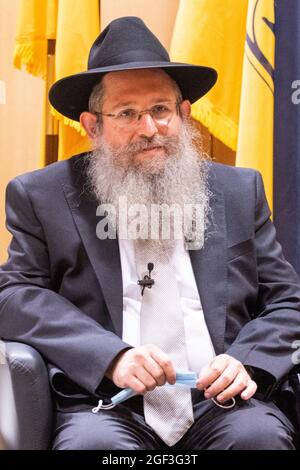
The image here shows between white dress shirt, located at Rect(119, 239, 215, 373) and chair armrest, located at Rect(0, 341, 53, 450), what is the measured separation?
0.31 m

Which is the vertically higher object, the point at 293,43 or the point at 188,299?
the point at 293,43

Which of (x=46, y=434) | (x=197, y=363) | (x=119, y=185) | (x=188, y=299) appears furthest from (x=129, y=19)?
(x=46, y=434)

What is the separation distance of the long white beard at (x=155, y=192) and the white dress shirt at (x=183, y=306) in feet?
0.17

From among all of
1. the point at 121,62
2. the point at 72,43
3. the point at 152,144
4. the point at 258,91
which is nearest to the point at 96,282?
the point at 152,144

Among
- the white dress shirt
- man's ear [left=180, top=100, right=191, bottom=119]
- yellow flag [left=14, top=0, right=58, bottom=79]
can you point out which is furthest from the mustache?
yellow flag [left=14, top=0, right=58, bottom=79]

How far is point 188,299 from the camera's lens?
2.20 metres

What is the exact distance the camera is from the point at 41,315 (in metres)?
2.10

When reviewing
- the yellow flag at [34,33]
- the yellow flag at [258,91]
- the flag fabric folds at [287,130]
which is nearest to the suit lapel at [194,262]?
the yellow flag at [258,91]

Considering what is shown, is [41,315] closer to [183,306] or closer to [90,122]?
[183,306]

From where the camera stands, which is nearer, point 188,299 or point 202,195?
point 188,299

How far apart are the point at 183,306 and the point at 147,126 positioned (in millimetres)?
528
